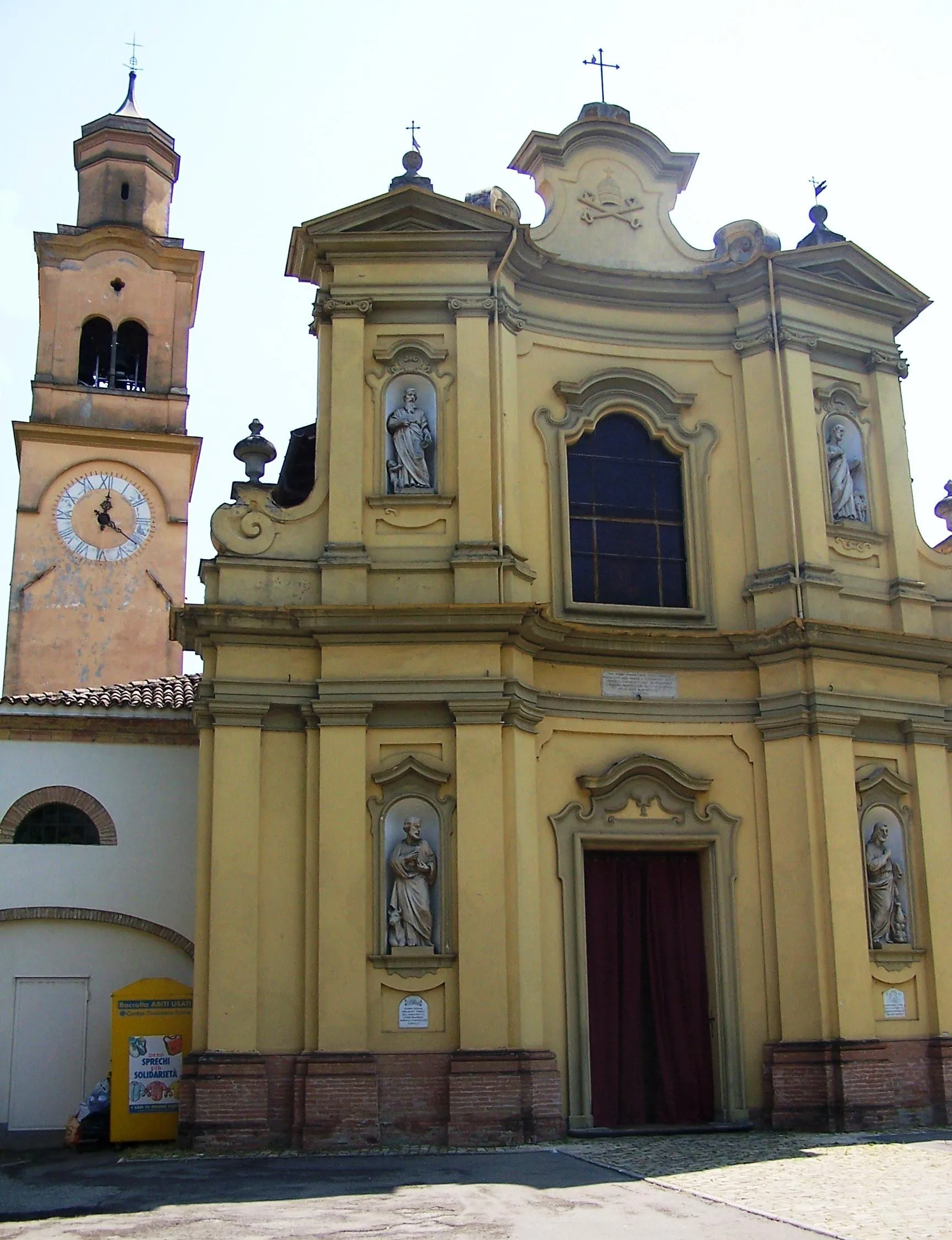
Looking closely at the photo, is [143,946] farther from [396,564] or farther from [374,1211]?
[374,1211]

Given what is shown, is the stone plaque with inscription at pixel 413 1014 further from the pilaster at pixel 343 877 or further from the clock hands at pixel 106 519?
the clock hands at pixel 106 519

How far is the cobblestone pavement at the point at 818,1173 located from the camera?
905 cm

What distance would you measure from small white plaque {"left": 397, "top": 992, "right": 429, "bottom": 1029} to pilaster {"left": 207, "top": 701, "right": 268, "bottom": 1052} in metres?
1.35

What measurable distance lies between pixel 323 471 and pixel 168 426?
41.1ft

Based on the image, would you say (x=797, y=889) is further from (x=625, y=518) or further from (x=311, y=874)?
(x=311, y=874)

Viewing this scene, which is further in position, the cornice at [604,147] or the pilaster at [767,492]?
the cornice at [604,147]

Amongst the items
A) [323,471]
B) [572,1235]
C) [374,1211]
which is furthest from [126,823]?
[572,1235]

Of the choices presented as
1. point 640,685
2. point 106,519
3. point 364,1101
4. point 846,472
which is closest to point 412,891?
point 364,1101

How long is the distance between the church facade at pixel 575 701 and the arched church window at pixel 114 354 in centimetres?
1200

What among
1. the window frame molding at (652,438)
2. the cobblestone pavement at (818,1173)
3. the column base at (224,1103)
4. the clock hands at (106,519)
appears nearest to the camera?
the cobblestone pavement at (818,1173)

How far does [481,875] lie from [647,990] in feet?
7.83

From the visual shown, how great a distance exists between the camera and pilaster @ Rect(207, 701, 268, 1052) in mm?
13352

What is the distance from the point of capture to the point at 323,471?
15.1 metres

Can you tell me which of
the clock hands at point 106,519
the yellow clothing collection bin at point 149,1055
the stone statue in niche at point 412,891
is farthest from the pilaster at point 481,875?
the clock hands at point 106,519
